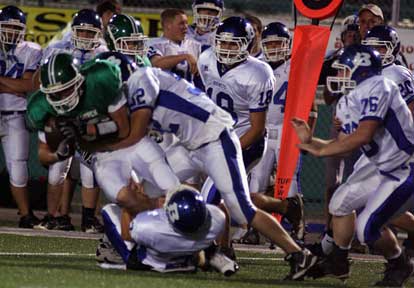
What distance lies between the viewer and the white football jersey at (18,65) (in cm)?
1004

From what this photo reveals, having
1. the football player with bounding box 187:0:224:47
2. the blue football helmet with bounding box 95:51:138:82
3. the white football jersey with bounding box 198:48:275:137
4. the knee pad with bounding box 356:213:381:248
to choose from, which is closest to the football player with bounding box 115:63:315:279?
the blue football helmet with bounding box 95:51:138:82

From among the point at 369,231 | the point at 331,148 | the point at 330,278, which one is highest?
the point at 331,148

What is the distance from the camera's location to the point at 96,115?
7039 mm

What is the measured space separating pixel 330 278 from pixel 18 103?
137 inches

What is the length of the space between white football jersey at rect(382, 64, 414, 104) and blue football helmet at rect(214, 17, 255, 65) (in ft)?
3.19

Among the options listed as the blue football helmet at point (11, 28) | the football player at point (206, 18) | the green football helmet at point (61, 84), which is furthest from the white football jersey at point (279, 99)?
the green football helmet at point (61, 84)

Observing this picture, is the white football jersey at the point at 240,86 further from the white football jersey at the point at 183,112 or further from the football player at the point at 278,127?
the football player at the point at 278,127

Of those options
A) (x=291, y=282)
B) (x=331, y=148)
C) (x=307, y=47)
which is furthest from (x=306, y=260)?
(x=307, y=47)

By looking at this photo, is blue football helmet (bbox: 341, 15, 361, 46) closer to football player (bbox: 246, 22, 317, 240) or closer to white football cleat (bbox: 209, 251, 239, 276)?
football player (bbox: 246, 22, 317, 240)

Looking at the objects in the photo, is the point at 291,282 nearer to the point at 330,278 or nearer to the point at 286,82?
the point at 330,278

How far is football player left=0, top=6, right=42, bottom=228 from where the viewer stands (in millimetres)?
9961

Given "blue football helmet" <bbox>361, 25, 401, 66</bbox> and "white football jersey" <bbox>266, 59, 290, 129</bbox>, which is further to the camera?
"white football jersey" <bbox>266, 59, 290, 129</bbox>

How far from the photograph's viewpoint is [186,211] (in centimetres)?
692

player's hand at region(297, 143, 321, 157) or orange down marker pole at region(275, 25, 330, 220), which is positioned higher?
player's hand at region(297, 143, 321, 157)
